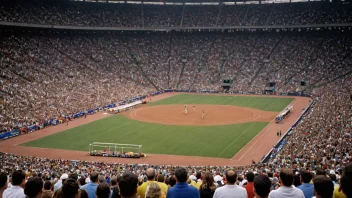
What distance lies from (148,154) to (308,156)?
17.0 metres

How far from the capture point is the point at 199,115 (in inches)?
2280

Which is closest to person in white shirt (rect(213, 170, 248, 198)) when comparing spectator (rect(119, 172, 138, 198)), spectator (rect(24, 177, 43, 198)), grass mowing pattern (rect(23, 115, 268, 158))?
spectator (rect(119, 172, 138, 198))

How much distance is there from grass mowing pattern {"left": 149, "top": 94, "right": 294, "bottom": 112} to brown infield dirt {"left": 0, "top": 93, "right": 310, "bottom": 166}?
2.71 m

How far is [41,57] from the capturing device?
71.3 m

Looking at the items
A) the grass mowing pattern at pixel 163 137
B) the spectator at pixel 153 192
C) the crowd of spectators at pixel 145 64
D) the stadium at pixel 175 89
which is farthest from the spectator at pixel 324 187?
the crowd of spectators at pixel 145 64

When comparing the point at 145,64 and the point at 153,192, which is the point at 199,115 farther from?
the point at 153,192

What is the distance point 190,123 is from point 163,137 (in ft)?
28.1

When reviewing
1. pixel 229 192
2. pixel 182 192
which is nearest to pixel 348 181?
pixel 229 192

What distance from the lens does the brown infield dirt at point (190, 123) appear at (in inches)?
1407

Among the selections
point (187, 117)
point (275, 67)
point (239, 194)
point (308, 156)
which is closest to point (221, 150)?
point (308, 156)

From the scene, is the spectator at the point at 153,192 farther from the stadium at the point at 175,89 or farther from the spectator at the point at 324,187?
the spectator at the point at 324,187

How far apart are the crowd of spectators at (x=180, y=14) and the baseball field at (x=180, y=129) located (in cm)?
3262

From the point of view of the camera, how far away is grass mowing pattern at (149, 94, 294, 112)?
66.0 metres

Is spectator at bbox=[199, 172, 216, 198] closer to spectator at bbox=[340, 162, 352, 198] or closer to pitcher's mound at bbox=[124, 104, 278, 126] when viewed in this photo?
spectator at bbox=[340, 162, 352, 198]
